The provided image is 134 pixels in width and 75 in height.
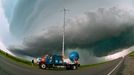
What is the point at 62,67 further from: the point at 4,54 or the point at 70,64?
the point at 4,54

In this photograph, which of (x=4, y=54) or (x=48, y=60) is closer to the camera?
(x=48, y=60)

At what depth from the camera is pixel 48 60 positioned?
5106cm

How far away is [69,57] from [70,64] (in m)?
3.06

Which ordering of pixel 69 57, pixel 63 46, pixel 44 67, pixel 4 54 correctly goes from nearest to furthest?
pixel 44 67
pixel 69 57
pixel 63 46
pixel 4 54

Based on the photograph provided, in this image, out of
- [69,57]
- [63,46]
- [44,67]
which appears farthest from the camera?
[63,46]

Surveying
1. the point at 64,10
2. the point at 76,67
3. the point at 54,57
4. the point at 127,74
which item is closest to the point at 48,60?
the point at 54,57

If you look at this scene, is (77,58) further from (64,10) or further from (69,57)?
(64,10)

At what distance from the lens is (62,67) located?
50.8m

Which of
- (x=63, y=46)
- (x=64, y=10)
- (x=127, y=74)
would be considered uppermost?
(x=64, y=10)

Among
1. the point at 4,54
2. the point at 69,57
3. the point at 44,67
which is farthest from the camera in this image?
the point at 4,54

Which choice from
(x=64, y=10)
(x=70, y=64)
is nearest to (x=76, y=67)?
(x=70, y=64)

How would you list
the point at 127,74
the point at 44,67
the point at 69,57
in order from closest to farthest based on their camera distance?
1. the point at 127,74
2. the point at 44,67
3. the point at 69,57

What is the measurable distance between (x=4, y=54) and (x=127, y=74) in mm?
68719

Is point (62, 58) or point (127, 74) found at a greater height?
point (62, 58)
